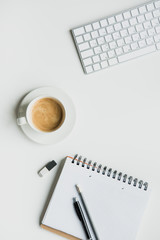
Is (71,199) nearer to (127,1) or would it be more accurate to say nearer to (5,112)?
(5,112)

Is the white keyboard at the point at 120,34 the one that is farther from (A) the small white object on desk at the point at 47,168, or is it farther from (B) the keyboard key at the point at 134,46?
(A) the small white object on desk at the point at 47,168

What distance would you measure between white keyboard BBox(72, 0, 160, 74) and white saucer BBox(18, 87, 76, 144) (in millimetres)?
135

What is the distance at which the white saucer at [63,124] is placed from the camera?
0.99 metres

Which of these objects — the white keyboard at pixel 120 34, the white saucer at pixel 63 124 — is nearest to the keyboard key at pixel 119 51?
the white keyboard at pixel 120 34

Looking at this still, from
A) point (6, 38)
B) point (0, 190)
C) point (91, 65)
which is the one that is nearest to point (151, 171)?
point (91, 65)

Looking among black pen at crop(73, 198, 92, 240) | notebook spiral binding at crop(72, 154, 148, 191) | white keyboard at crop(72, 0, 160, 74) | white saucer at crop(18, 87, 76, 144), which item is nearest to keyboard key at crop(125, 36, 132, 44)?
white keyboard at crop(72, 0, 160, 74)

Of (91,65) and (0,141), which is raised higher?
(91,65)

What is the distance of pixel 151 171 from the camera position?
3.47 feet

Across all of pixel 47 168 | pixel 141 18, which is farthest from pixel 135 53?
pixel 47 168

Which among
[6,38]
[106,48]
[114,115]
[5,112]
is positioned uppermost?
[6,38]

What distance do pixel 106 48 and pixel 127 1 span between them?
0.20m

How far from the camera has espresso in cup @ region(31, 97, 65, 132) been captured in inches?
39.0

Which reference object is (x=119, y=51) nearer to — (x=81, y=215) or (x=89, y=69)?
(x=89, y=69)

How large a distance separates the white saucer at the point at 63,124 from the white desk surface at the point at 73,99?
0.12ft
